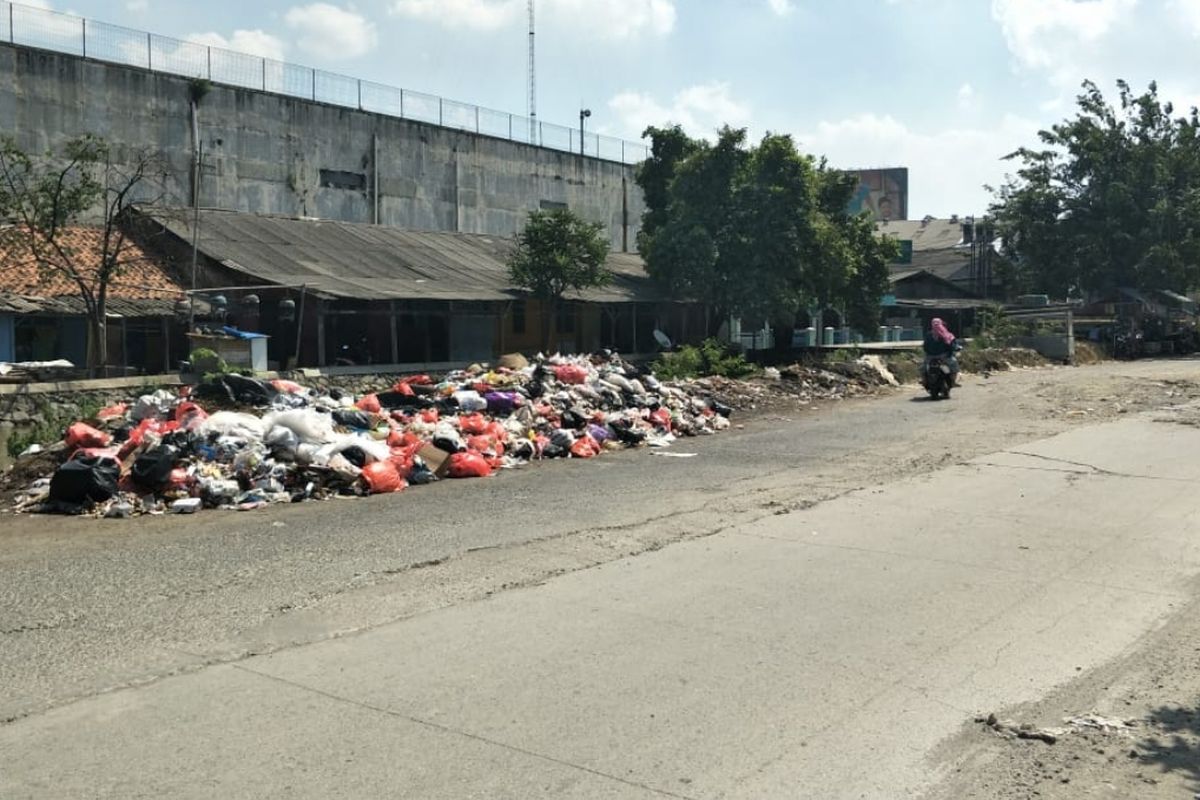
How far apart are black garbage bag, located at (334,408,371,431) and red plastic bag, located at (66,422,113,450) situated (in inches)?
116

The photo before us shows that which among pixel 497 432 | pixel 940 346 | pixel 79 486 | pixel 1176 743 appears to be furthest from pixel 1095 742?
pixel 940 346

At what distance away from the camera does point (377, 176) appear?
1410 inches

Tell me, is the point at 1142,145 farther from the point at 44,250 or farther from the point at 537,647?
the point at 537,647

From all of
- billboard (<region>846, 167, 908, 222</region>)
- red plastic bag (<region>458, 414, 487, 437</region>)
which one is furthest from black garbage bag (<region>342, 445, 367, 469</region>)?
billboard (<region>846, 167, 908, 222</region>)

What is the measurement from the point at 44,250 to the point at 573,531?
1596 cm

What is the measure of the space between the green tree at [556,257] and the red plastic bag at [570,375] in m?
9.24

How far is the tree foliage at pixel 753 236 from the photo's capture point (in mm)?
31172

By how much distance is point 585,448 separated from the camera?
15.5 meters

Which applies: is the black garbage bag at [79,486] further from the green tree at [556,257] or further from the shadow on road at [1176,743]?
the green tree at [556,257]

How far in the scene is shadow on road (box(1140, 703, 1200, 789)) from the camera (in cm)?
438

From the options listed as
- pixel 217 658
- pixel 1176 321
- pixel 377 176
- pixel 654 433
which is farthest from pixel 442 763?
pixel 1176 321

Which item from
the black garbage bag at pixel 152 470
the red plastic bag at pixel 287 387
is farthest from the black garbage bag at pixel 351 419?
the black garbage bag at pixel 152 470

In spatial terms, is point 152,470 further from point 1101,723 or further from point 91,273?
point 91,273

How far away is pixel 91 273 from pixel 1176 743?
21974mm
